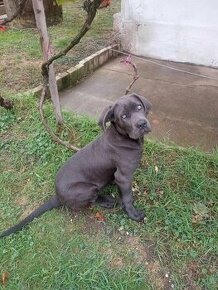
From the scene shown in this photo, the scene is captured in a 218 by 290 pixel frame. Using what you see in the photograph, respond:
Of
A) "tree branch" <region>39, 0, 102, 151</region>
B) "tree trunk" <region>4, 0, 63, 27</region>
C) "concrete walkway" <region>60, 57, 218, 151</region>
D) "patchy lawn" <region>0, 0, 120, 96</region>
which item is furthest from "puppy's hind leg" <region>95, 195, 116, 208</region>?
"tree trunk" <region>4, 0, 63, 27</region>

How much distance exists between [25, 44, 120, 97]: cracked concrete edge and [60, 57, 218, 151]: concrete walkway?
105 millimetres

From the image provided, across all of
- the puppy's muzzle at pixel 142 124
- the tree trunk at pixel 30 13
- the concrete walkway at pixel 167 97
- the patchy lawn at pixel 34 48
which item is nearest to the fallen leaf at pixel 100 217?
the puppy's muzzle at pixel 142 124

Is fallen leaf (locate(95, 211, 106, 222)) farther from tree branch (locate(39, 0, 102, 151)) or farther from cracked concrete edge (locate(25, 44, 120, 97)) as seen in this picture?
cracked concrete edge (locate(25, 44, 120, 97))

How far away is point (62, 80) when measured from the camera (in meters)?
5.17

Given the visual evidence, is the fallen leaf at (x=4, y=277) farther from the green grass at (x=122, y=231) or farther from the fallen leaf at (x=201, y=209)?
the fallen leaf at (x=201, y=209)

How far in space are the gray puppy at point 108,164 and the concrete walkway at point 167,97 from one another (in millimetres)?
1302

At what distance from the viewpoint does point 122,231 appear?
9.86ft

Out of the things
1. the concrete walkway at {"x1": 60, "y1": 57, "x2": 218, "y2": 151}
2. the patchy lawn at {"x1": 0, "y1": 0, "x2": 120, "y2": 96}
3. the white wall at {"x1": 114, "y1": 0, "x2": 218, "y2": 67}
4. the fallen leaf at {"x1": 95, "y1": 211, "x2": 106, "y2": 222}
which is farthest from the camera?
the white wall at {"x1": 114, "y1": 0, "x2": 218, "y2": 67}

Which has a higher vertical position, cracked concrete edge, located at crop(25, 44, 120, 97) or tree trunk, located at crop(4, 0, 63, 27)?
tree trunk, located at crop(4, 0, 63, 27)

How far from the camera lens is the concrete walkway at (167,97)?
13.6 feet

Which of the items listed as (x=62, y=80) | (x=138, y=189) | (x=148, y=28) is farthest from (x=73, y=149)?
(x=148, y=28)

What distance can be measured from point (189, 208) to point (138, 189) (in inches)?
21.1

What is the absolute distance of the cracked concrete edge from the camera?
512cm

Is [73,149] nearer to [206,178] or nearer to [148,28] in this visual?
[206,178]
